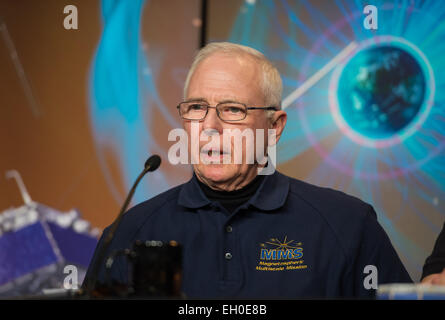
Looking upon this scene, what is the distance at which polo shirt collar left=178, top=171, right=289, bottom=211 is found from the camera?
185 cm

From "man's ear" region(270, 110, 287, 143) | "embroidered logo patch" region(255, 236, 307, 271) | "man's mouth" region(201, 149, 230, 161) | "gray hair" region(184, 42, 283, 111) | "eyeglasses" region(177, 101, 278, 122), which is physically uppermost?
"gray hair" region(184, 42, 283, 111)

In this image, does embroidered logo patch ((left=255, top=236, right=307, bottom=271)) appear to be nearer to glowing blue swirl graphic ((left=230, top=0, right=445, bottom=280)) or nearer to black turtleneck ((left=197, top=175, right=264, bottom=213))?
black turtleneck ((left=197, top=175, right=264, bottom=213))

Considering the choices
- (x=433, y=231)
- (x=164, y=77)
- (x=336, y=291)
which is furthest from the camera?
(x=164, y=77)

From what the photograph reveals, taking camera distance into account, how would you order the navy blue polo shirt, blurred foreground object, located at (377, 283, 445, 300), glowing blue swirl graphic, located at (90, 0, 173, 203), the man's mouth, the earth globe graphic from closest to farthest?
1. blurred foreground object, located at (377, 283, 445, 300)
2. the navy blue polo shirt
3. the man's mouth
4. the earth globe graphic
5. glowing blue swirl graphic, located at (90, 0, 173, 203)

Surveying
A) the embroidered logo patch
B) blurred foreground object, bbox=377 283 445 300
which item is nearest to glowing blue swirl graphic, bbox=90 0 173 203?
the embroidered logo patch

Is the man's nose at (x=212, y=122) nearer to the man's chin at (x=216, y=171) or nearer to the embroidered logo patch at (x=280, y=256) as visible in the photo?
the man's chin at (x=216, y=171)

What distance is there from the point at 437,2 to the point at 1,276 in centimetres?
236

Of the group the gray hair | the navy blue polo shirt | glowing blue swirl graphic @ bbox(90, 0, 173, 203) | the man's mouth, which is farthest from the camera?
glowing blue swirl graphic @ bbox(90, 0, 173, 203)

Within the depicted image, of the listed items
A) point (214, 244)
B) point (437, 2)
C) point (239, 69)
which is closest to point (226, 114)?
point (239, 69)

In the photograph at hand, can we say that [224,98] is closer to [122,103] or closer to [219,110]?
[219,110]

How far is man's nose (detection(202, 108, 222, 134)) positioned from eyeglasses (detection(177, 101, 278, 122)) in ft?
0.03

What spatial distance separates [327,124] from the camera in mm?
2893

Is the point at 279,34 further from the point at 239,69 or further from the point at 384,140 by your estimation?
the point at 239,69

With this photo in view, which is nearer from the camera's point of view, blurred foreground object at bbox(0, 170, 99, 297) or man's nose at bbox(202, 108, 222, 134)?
man's nose at bbox(202, 108, 222, 134)
